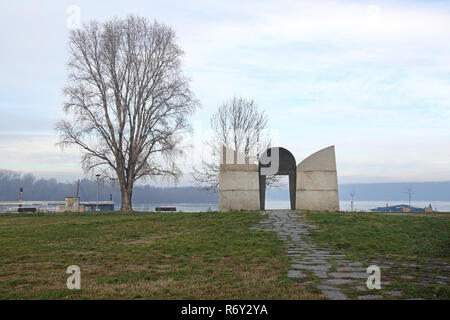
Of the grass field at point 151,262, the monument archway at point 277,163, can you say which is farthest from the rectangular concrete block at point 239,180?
the grass field at point 151,262

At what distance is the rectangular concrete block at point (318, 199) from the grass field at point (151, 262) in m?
5.26

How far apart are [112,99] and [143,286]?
2736 centimetres

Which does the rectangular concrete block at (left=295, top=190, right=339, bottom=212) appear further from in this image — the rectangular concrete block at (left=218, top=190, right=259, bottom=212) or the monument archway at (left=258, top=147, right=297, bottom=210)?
the rectangular concrete block at (left=218, top=190, right=259, bottom=212)

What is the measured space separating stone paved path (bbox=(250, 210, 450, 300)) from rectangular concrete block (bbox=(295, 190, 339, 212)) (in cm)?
738

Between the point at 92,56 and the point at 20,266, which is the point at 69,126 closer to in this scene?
the point at 92,56

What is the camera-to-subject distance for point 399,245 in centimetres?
1242

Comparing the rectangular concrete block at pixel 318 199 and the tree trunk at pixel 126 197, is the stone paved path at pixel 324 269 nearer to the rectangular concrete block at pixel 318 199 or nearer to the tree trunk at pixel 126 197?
the rectangular concrete block at pixel 318 199

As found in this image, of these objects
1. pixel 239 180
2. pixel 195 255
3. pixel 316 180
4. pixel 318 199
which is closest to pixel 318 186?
pixel 316 180

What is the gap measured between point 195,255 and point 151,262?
1.29 meters

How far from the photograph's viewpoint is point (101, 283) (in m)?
7.60

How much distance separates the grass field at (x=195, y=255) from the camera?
6.91 meters

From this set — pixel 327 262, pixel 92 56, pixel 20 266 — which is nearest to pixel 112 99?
pixel 92 56

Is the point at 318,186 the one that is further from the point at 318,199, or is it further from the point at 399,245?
the point at 399,245

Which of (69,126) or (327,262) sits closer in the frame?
(327,262)
